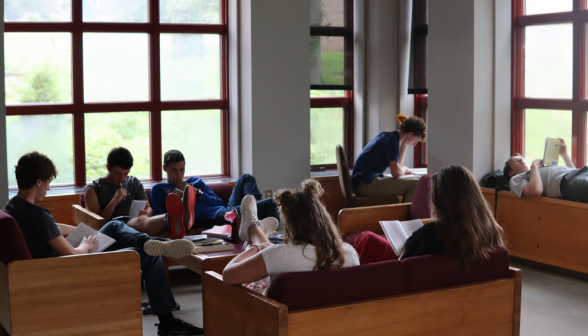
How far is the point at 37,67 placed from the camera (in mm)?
5621

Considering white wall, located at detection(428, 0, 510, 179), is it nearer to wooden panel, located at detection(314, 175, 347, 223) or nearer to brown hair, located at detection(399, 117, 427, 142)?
brown hair, located at detection(399, 117, 427, 142)

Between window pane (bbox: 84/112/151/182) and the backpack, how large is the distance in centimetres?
326

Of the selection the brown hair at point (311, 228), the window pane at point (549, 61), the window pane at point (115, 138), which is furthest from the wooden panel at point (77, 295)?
the window pane at point (549, 61)

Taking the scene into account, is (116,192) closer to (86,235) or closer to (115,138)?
(86,235)

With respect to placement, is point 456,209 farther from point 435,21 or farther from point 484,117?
point 435,21

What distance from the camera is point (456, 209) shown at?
9.44 ft

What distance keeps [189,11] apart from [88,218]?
2.52 meters

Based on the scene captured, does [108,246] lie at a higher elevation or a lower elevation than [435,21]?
lower

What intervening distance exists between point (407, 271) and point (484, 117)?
3.42 metres

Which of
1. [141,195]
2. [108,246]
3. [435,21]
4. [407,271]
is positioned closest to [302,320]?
[407,271]

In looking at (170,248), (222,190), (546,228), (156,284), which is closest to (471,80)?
(546,228)

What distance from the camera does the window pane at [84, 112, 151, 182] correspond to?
5902 mm

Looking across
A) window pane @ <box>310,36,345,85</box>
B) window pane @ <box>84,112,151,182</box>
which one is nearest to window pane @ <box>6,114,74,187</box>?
window pane @ <box>84,112,151,182</box>

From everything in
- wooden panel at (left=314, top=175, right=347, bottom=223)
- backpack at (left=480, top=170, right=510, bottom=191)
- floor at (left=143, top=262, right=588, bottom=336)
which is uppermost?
backpack at (left=480, top=170, right=510, bottom=191)
